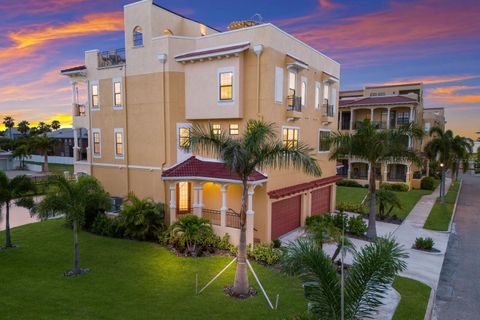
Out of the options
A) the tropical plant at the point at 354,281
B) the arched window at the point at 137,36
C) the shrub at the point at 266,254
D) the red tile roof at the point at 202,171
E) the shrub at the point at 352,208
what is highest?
the arched window at the point at 137,36

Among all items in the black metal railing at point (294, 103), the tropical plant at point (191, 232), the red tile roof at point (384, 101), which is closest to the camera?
the tropical plant at point (191, 232)

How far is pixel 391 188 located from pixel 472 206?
8.24 m

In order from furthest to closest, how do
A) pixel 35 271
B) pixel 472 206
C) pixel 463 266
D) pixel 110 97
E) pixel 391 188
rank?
pixel 391 188
pixel 472 206
pixel 110 97
pixel 463 266
pixel 35 271

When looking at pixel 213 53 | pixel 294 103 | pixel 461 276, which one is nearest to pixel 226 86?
pixel 213 53

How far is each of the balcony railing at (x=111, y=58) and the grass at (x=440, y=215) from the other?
23.5 metres

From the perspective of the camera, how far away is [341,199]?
2966cm

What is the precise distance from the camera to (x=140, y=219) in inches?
641

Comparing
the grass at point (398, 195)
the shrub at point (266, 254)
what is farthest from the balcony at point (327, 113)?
the shrub at point (266, 254)

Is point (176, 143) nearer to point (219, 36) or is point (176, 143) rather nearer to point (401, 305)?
point (219, 36)

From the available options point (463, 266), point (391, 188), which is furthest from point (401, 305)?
point (391, 188)

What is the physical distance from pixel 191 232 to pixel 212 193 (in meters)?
3.58

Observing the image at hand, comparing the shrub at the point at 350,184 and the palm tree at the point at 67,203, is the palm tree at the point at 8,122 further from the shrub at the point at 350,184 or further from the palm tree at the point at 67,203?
the palm tree at the point at 67,203

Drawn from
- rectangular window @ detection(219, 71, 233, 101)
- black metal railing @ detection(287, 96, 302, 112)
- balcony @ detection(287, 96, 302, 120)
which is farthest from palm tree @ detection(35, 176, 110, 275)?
black metal railing @ detection(287, 96, 302, 112)

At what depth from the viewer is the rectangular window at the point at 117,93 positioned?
20250mm
